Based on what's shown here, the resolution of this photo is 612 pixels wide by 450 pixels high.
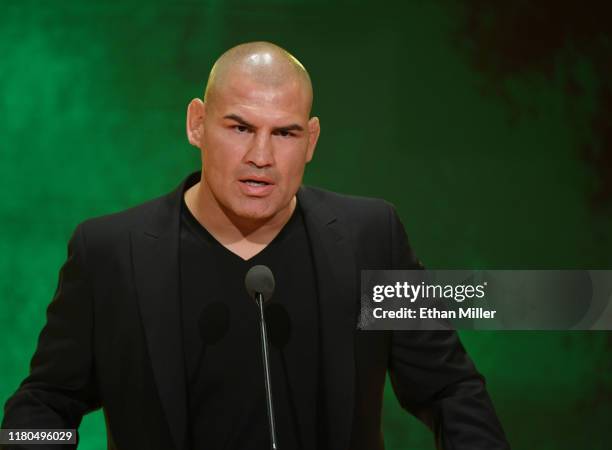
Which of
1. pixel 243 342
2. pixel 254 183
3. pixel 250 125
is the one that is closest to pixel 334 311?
pixel 243 342

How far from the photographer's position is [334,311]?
80.0 inches

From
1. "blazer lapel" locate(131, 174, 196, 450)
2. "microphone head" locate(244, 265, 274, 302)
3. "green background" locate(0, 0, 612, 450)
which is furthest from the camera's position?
"green background" locate(0, 0, 612, 450)

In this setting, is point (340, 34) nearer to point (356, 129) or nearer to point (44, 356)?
point (356, 129)

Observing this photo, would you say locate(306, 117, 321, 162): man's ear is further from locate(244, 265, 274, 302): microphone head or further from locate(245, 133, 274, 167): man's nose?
locate(244, 265, 274, 302): microphone head

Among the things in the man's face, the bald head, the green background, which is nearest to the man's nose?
the man's face

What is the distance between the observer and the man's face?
190 cm

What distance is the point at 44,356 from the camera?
1.96 m

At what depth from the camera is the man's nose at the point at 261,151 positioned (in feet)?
6.23

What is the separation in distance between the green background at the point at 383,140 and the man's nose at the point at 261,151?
0.89 metres

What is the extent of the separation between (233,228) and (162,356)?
1.10ft

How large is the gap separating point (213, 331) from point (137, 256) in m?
0.22

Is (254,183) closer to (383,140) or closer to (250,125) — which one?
(250,125)

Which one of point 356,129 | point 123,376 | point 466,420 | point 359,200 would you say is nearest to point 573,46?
point 356,129

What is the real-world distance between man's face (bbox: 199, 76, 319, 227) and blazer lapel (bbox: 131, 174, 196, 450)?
0.53 ft
